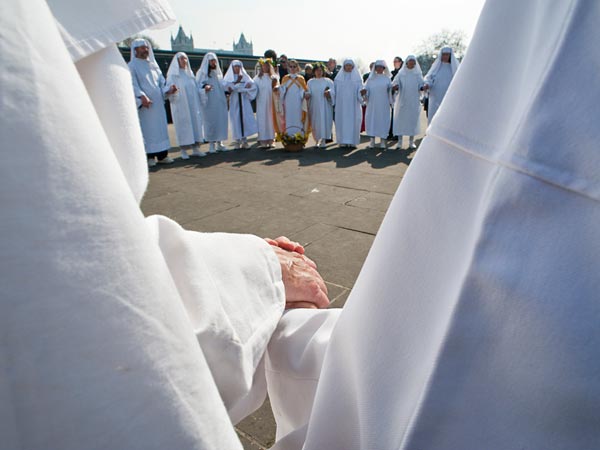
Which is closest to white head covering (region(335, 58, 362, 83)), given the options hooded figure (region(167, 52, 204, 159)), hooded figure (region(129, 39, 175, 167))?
hooded figure (region(167, 52, 204, 159))

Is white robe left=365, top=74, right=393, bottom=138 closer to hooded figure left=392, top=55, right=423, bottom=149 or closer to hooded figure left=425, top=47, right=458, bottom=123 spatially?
hooded figure left=392, top=55, right=423, bottom=149

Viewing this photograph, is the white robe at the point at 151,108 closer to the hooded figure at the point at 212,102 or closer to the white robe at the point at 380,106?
the hooded figure at the point at 212,102

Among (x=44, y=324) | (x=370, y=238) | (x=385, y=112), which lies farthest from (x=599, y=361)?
(x=385, y=112)

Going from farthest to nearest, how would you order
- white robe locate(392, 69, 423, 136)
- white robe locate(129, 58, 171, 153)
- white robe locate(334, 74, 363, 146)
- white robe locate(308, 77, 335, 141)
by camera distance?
white robe locate(308, 77, 335, 141)
white robe locate(334, 74, 363, 146)
white robe locate(392, 69, 423, 136)
white robe locate(129, 58, 171, 153)

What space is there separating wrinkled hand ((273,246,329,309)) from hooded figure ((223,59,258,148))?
975 cm

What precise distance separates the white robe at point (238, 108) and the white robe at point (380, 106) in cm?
A: 282

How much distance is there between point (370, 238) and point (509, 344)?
3706mm

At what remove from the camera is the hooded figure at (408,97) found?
9.63 m

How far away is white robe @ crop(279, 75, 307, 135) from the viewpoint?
1027cm

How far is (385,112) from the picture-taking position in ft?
32.6

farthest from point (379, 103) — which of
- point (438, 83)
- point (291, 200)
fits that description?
point (291, 200)

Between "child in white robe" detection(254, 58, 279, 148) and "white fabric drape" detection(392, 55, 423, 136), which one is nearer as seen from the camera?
"white fabric drape" detection(392, 55, 423, 136)

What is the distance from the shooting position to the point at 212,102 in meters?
9.88

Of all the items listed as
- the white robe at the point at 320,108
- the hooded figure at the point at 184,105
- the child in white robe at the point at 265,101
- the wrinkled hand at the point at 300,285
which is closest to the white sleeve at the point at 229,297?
the wrinkled hand at the point at 300,285
